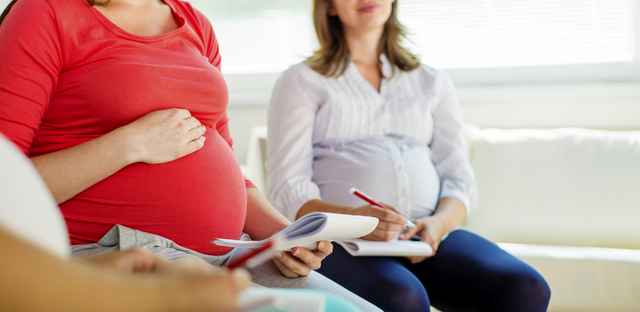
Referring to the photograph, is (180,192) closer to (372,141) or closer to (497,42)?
(372,141)

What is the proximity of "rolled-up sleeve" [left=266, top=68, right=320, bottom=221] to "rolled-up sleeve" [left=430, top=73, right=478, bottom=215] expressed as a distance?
16.5 inches

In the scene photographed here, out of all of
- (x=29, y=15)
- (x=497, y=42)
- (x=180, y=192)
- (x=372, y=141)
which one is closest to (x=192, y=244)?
(x=180, y=192)

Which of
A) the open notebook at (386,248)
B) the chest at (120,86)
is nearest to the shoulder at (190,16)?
the chest at (120,86)

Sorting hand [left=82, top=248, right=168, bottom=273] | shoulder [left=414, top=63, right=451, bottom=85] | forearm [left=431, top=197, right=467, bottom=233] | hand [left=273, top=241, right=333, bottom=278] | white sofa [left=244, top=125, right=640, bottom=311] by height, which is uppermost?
hand [left=82, top=248, right=168, bottom=273]

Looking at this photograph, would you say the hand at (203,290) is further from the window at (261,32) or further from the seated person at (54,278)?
the window at (261,32)

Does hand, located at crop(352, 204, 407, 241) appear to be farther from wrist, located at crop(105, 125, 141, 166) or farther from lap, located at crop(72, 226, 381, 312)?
wrist, located at crop(105, 125, 141, 166)

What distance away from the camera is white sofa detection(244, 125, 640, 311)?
150 centimetres

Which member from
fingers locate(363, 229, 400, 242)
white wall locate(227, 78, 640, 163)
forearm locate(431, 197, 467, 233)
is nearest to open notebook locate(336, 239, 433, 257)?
fingers locate(363, 229, 400, 242)

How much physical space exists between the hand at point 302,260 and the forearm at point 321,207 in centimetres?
39

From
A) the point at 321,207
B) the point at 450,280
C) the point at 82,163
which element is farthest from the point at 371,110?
the point at 82,163

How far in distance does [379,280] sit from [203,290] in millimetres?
793

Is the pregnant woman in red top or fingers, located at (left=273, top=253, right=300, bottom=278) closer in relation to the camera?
the pregnant woman in red top

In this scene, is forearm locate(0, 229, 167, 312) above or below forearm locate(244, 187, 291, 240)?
above

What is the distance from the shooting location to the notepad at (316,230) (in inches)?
30.8
